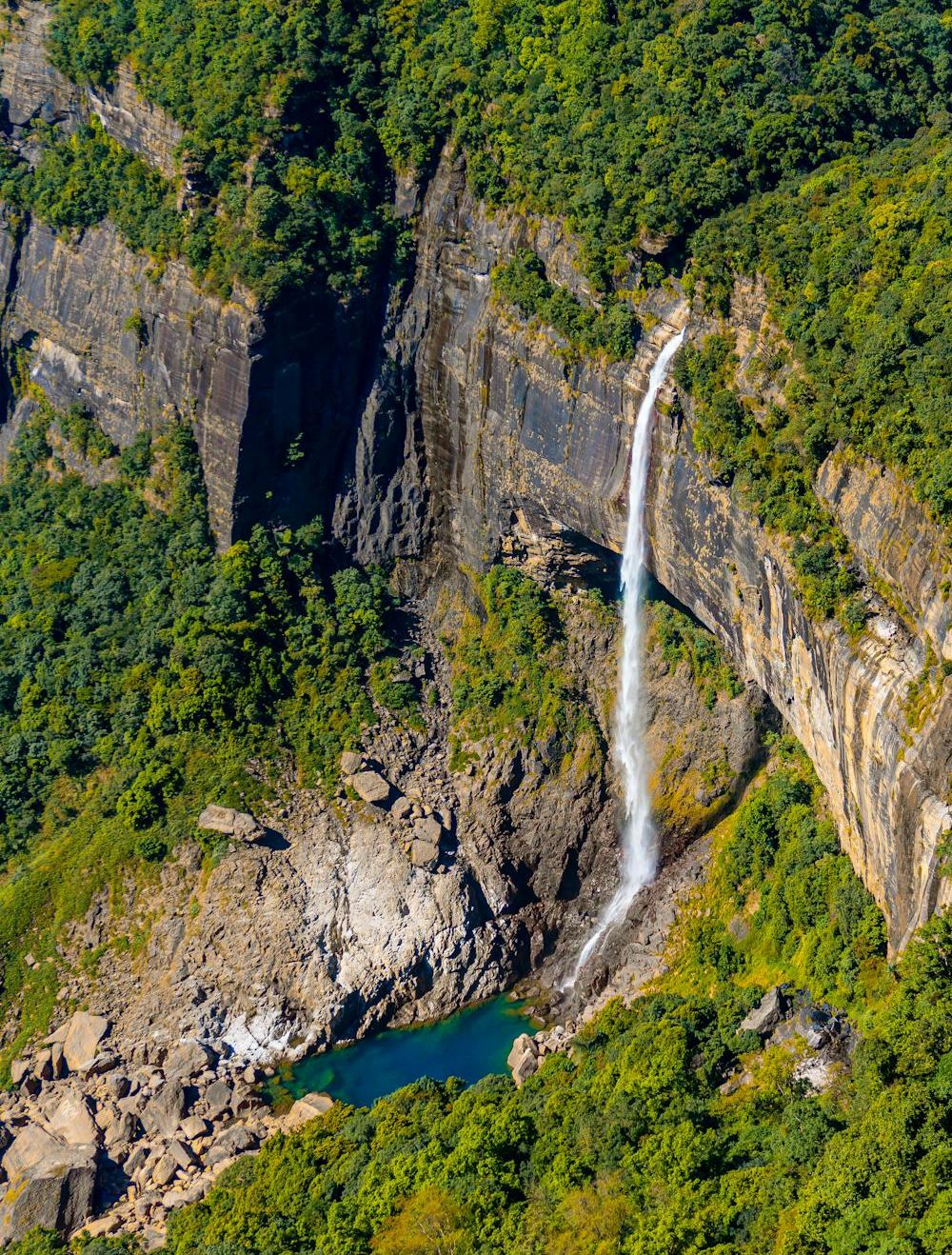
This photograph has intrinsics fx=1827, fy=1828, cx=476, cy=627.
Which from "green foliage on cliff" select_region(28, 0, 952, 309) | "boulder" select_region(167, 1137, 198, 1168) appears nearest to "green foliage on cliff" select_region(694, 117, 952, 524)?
"green foliage on cliff" select_region(28, 0, 952, 309)

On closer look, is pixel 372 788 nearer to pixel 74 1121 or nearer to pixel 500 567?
pixel 500 567

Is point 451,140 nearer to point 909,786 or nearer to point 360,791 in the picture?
point 360,791

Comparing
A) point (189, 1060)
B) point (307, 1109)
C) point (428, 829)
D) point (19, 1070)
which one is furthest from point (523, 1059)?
point (19, 1070)

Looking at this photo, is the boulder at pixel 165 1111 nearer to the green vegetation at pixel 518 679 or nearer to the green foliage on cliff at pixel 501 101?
the green vegetation at pixel 518 679

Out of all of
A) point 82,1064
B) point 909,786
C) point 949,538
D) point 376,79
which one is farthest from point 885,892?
point 376,79

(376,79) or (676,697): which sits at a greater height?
(376,79)

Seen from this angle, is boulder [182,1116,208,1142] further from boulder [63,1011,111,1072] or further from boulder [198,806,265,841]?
boulder [198,806,265,841]

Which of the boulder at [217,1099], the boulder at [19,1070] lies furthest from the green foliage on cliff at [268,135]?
the boulder at [19,1070]
